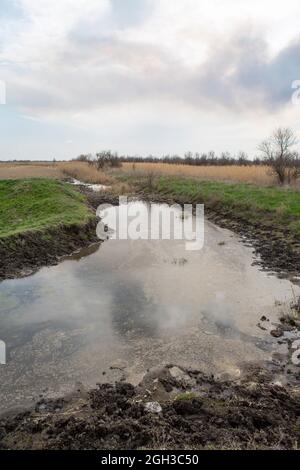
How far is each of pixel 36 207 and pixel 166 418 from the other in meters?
13.9

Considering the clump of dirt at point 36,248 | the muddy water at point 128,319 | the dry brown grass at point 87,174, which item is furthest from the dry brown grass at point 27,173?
the muddy water at point 128,319

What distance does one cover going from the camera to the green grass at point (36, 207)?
45.7ft

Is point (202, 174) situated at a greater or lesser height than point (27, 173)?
lesser

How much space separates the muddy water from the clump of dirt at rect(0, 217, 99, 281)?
1.60ft

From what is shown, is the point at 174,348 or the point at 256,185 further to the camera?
the point at 256,185

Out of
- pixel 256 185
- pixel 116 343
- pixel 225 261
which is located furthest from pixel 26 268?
pixel 256 185

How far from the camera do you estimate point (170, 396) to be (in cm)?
524

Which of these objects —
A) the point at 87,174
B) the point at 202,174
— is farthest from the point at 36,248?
the point at 87,174

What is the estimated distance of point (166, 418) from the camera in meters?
4.55

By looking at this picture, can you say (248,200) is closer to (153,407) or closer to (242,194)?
(242,194)

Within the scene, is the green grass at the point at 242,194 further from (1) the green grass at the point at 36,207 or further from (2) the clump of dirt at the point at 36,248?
(2) the clump of dirt at the point at 36,248

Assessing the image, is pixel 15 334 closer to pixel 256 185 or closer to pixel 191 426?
pixel 191 426

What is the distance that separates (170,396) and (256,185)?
63.0 feet

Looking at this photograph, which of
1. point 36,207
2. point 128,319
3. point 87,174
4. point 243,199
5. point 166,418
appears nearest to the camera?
point 166,418
